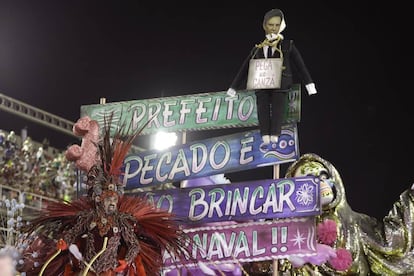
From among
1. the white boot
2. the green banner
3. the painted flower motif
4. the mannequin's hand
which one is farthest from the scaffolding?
the painted flower motif

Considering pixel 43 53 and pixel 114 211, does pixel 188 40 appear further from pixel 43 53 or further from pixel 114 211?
pixel 114 211

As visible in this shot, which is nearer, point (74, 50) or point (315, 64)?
point (315, 64)

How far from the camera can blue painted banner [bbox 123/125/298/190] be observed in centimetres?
428

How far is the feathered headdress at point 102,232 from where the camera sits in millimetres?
3531

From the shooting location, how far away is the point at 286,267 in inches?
178

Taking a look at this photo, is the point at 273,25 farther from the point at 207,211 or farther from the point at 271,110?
the point at 207,211

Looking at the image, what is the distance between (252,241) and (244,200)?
247mm

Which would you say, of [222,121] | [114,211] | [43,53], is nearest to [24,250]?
[114,211]

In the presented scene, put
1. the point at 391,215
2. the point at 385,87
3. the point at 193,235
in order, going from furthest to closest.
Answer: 1. the point at 385,87
2. the point at 391,215
3. the point at 193,235

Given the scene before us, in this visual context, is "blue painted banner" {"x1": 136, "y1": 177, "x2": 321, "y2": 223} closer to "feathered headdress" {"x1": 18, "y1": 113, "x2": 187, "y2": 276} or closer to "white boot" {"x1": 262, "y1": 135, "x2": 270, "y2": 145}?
"white boot" {"x1": 262, "y1": 135, "x2": 270, "y2": 145}

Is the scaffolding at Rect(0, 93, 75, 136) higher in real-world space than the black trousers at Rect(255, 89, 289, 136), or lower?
higher

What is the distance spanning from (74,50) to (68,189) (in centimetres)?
233

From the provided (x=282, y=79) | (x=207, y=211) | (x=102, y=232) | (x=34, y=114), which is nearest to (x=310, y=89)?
(x=282, y=79)

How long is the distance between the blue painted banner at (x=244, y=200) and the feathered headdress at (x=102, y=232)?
52 cm
